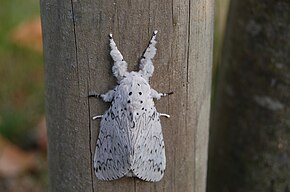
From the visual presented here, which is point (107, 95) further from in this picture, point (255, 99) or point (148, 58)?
point (255, 99)

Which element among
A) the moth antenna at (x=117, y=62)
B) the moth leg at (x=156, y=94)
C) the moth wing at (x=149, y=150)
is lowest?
the moth wing at (x=149, y=150)

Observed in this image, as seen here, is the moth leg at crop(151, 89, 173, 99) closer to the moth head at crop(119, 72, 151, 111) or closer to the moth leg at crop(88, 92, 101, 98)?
the moth head at crop(119, 72, 151, 111)

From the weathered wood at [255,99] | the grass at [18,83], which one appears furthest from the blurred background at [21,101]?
the weathered wood at [255,99]

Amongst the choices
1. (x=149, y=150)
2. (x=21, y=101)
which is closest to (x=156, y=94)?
(x=149, y=150)

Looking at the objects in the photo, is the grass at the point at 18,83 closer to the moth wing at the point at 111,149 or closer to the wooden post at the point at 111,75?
the wooden post at the point at 111,75

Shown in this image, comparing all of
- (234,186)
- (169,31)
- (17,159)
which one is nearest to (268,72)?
(234,186)
